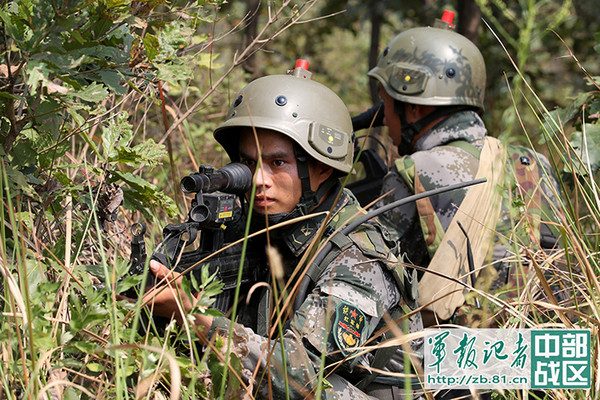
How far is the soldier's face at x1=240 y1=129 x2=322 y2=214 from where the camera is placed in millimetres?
2488

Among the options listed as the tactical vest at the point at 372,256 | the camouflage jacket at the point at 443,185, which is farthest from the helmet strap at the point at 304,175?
the camouflage jacket at the point at 443,185

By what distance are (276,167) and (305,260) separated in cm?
45

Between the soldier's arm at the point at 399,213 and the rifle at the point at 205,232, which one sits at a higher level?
the rifle at the point at 205,232

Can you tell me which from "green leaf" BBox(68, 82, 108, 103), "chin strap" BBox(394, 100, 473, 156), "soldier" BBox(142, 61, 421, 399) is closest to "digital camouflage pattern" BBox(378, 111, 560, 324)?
"chin strap" BBox(394, 100, 473, 156)

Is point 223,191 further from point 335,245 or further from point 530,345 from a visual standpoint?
point 530,345

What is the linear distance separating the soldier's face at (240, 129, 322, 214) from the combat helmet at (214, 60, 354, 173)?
0.06 meters

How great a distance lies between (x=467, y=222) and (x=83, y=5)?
2.17 metres

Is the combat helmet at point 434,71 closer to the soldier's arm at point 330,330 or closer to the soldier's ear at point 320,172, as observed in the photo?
the soldier's ear at point 320,172

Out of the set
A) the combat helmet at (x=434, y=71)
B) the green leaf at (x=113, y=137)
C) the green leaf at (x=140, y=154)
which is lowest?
the combat helmet at (x=434, y=71)

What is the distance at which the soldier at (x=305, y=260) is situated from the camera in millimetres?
1989

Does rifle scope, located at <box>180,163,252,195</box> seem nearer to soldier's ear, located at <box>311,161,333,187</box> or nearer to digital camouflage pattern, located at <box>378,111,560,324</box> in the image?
soldier's ear, located at <box>311,161,333,187</box>

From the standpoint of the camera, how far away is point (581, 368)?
1918 mm

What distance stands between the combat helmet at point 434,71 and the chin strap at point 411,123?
2.4 inches

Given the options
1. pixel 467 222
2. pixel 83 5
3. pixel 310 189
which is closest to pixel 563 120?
pixel 467 222
